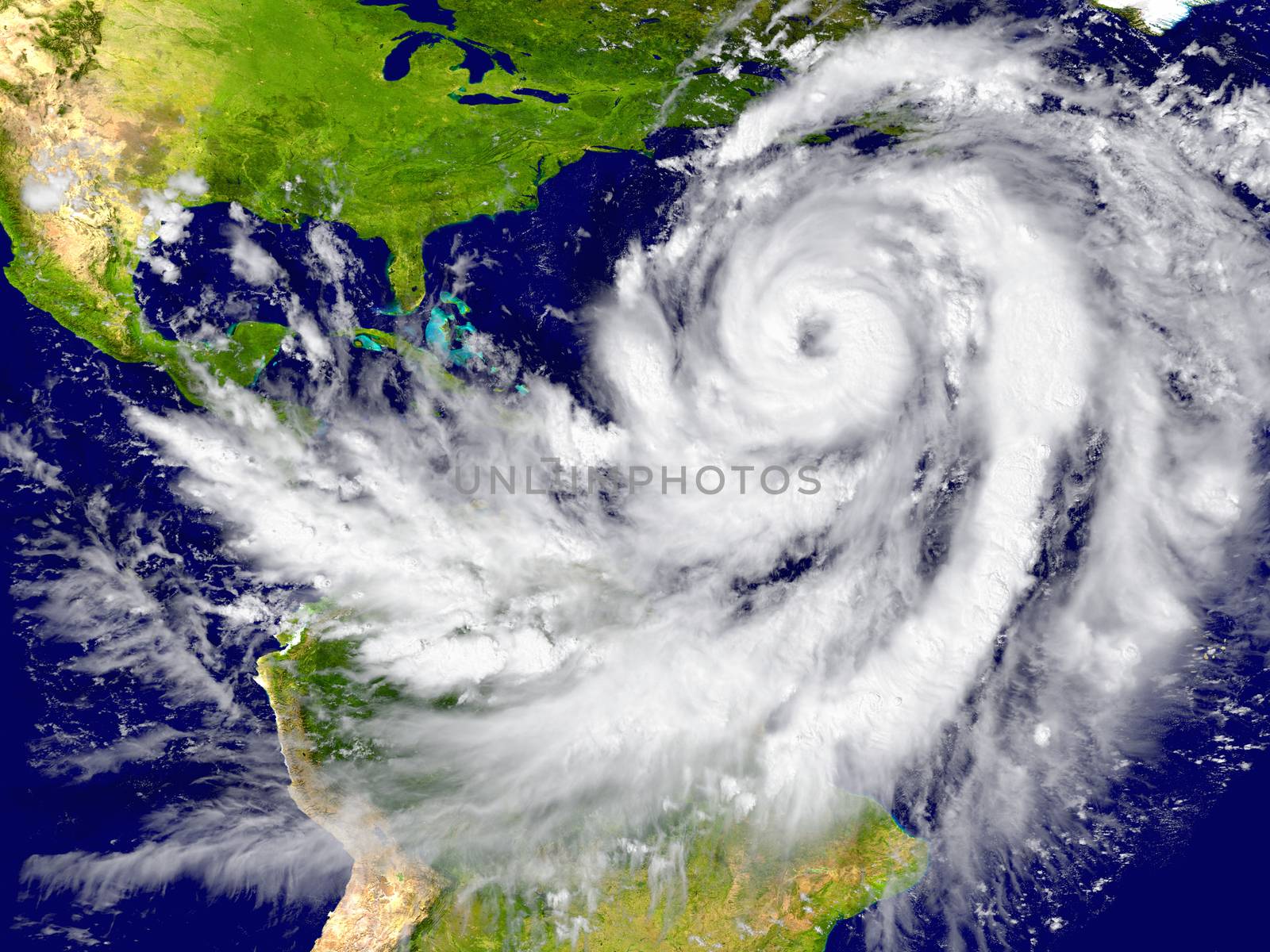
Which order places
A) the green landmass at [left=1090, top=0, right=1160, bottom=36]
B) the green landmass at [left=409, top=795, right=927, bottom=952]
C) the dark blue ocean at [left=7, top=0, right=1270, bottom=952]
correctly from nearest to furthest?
the dark blue ocean at [left=7, top=0, right=1270, bottom=952], the green landmass at [left=409, top=795, right=927, bottom=952], the green landmass at [left=1090, top=0, right=1160, bottom=36]

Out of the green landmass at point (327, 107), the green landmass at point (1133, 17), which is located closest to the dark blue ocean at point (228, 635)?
the green landmass at point (1133, 17)

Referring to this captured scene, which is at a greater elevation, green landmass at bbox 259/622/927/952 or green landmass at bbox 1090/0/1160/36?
green landmass at bbox 1090/0/1160/36

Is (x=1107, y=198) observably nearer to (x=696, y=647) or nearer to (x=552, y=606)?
(x=696, y=647)

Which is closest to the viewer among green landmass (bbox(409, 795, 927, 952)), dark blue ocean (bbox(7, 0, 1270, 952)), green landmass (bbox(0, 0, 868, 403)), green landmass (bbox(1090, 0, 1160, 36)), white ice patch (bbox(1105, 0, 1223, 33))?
dark blue ocean (bbox(7, 0, 1270, 952))

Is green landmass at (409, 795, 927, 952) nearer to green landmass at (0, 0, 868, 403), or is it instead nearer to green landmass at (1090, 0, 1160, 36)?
green landmass at (0, 0, 868, 403)

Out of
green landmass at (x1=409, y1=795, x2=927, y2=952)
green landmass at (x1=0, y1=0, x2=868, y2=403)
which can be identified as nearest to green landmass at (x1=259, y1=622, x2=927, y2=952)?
green landmass at (x1=409, y1=795, x2=927, y2=952)

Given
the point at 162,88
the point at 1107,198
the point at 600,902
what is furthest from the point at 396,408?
the point at 1107,198

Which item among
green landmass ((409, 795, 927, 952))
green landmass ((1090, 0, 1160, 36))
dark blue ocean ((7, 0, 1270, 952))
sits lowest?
green landmass ((409, 795, 927, 952))

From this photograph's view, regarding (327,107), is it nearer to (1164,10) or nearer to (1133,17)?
(1133,17)

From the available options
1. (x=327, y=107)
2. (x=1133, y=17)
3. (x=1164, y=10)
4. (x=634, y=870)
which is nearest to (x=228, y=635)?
(x=634, y=870)
